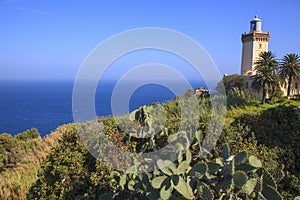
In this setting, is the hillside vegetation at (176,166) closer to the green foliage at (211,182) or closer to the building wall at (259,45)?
the green foliage at (211,182)

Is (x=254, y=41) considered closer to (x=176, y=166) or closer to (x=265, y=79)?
(x=265, y=79)

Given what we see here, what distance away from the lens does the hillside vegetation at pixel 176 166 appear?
241 cm

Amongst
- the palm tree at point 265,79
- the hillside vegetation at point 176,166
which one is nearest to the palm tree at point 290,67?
the palm tree at point 265,79

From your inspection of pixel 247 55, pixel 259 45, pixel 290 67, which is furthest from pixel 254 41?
pixel 290 67

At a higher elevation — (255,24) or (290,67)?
(255,24)

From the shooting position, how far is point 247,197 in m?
2.30

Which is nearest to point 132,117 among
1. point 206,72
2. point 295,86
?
point 206,72

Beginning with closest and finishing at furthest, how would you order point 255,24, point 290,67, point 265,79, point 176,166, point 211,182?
point 211,182 → point 176,166 → point 265,79 → point 290,67 → point 255,24

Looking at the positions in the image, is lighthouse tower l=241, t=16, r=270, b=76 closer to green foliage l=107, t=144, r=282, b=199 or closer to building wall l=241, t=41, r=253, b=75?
building wall l=241, t=41, r=253, b=75

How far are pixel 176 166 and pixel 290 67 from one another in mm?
29993

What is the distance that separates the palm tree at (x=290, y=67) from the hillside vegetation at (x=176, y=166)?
26110mm

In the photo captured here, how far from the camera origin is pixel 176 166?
2.66 m

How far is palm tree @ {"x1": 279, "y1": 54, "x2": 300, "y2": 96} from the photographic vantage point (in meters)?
29.0

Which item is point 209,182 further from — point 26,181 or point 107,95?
point 26,181
